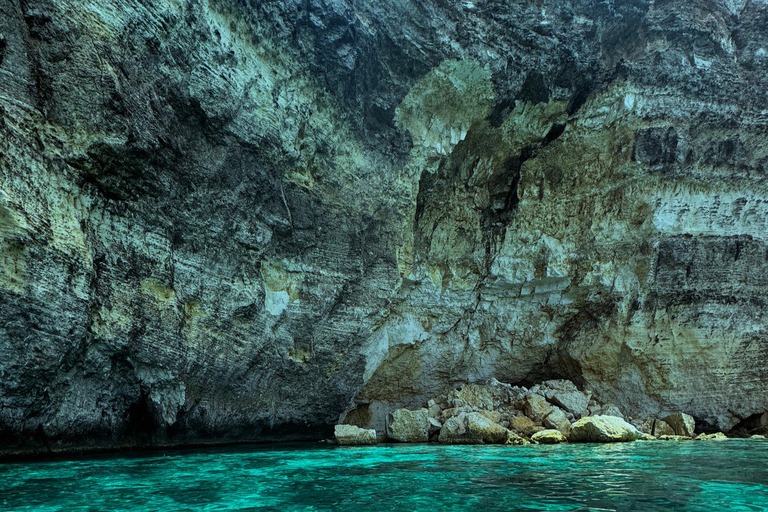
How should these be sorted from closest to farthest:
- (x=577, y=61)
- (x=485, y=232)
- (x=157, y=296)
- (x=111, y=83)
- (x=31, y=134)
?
(x=31, y=134) → (x=111, y=83) → (x=157, y=296) → (x=577, y=61) → (x=485, y=232)

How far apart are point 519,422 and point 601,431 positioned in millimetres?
1993

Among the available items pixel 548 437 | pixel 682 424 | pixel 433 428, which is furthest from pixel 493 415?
pixel 682 424

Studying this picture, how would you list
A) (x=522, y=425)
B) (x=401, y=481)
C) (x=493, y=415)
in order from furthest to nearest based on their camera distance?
(x=493, y=415) → (x=522, y=425) → (x=401, y=481)

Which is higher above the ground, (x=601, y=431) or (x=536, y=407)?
(x=536, y=407)

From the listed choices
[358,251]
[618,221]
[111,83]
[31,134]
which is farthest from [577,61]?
[31,134]

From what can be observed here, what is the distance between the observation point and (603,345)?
648 inches

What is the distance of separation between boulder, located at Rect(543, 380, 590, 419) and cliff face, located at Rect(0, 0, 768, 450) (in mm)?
1535

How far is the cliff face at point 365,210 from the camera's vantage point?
909 cm

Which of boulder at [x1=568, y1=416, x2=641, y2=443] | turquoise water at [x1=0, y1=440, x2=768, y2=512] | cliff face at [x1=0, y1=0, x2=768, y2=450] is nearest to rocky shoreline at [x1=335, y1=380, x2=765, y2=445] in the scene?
boulder at [x1=568, y1=416, x2=641, y2=443]

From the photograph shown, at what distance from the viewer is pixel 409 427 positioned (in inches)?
536

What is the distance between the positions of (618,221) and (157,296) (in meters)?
12.9

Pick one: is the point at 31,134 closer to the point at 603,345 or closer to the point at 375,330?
the point at 375,330

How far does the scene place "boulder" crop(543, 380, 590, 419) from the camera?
14.5 m

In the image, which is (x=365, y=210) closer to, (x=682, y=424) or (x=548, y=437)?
(x=548, y=437)
